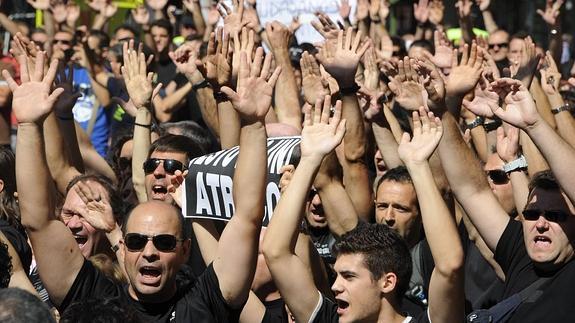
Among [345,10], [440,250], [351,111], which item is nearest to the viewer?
[440,250]

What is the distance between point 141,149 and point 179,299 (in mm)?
2370

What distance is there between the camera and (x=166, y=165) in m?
6.91

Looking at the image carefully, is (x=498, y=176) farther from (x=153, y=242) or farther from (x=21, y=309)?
(x=21, y=309)

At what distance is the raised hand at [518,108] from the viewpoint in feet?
17.1

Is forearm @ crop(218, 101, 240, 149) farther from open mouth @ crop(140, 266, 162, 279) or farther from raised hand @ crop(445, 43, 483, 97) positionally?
open mouth @ crop(140, 266, 162, 279)

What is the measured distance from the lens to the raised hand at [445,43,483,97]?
595 cm

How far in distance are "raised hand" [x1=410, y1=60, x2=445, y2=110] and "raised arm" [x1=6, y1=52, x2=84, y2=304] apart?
1.71 meters

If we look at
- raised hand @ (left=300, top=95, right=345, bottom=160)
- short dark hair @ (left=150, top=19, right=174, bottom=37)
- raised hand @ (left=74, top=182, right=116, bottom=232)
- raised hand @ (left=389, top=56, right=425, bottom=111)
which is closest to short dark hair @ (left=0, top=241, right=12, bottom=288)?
raised hand @ (left=300, top=95, right=345, bottom=160)

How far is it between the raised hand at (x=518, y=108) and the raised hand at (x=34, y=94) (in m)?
1.89

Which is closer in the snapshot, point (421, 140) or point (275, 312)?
point (421, 140)

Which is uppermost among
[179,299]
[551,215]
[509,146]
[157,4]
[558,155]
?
[558,155]

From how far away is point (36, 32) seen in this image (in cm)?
1213

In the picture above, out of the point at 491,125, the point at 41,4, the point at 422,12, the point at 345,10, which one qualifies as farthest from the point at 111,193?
the point at 41,4

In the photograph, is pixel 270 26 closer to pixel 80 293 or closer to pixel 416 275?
pixel 416 275
